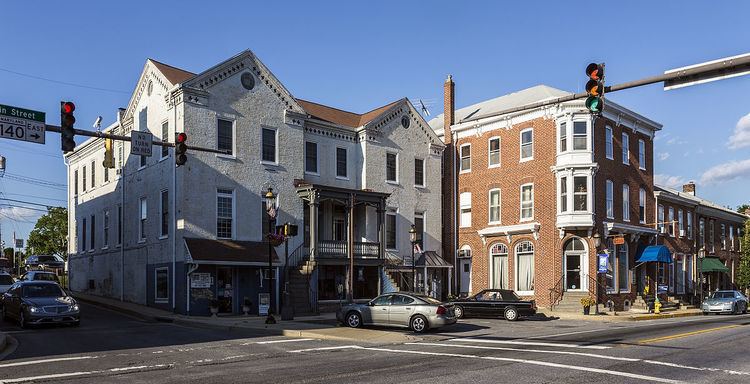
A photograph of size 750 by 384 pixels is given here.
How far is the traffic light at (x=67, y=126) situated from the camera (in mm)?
17062

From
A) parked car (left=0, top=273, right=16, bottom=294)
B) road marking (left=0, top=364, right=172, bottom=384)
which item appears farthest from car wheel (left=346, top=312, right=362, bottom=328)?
parked car (left=0, top=273, right=16, bottom=294)

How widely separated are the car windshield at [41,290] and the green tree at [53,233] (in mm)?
50077

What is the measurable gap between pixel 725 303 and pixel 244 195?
27.7 meters

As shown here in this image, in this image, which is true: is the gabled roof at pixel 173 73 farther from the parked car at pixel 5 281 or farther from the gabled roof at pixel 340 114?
the parked car at pixel 5 281

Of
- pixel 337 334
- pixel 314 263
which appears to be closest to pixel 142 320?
pixel 314 263

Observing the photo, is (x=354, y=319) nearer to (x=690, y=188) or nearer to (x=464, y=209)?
(x=464, y=209)

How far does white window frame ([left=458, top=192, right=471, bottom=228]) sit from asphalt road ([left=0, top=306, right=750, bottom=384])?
1989 centimetres

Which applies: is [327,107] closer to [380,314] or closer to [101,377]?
[380,314]

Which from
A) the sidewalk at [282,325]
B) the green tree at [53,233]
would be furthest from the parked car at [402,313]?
the green tree at [53,233]

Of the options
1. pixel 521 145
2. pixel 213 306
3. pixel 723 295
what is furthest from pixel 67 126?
pixel 723 295

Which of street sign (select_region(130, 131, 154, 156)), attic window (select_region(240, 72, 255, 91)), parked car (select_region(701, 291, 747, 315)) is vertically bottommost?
parked car (select_region(701, 291, 747, 315))

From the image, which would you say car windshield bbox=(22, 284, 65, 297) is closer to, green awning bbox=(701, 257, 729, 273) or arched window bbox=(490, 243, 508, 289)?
arched window bbox=(490, 243, 508, 289)

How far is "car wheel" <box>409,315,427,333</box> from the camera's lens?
75.0 feet

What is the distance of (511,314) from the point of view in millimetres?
30219
